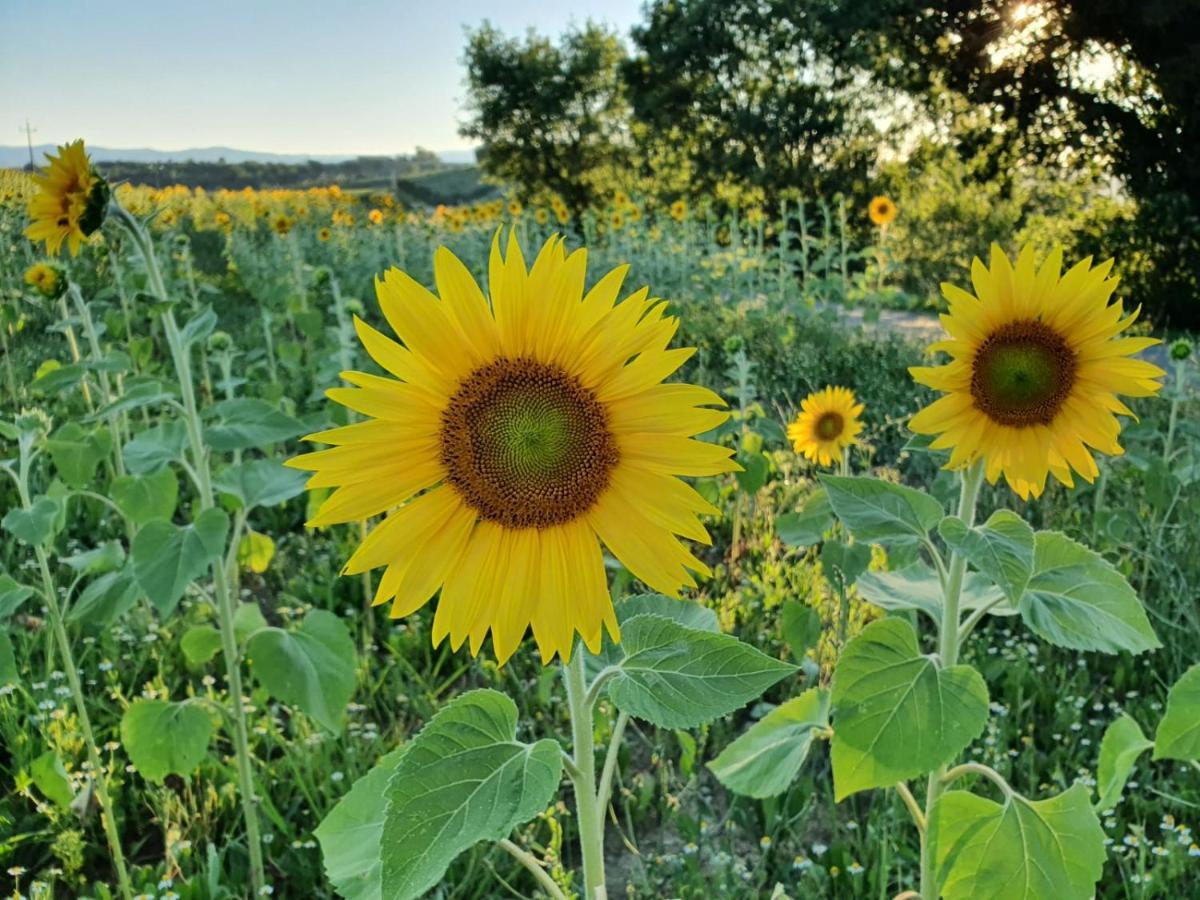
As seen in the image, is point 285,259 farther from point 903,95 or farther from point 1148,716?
point 903,95

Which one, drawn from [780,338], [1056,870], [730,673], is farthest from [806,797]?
[780,338]

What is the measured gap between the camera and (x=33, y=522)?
177cm

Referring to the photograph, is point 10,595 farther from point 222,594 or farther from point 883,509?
point 883,509

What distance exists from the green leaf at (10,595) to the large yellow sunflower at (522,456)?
95 cm

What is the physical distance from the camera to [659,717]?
0.92m

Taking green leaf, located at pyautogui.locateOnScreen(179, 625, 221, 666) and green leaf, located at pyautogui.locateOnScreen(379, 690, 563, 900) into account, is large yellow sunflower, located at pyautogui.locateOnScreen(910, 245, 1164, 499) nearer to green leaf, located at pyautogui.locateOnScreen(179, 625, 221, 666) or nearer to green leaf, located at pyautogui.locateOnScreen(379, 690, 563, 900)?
green leaf, located at pyautogui.locateOnScreen(379, 690, 563, 900)

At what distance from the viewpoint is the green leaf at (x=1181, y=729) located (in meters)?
1.19

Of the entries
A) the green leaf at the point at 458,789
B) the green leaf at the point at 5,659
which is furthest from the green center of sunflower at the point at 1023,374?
the green leaf at the point at 5,659

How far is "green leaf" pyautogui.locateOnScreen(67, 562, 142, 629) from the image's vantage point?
1795 millimetres

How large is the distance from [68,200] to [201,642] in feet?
2.90

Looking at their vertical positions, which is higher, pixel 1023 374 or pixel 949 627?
pixel 1023 374

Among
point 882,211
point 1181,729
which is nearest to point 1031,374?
point 1181,729

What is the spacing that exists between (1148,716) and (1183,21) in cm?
1035

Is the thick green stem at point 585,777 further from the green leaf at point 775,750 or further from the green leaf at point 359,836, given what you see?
the green leaf at point 775,750
